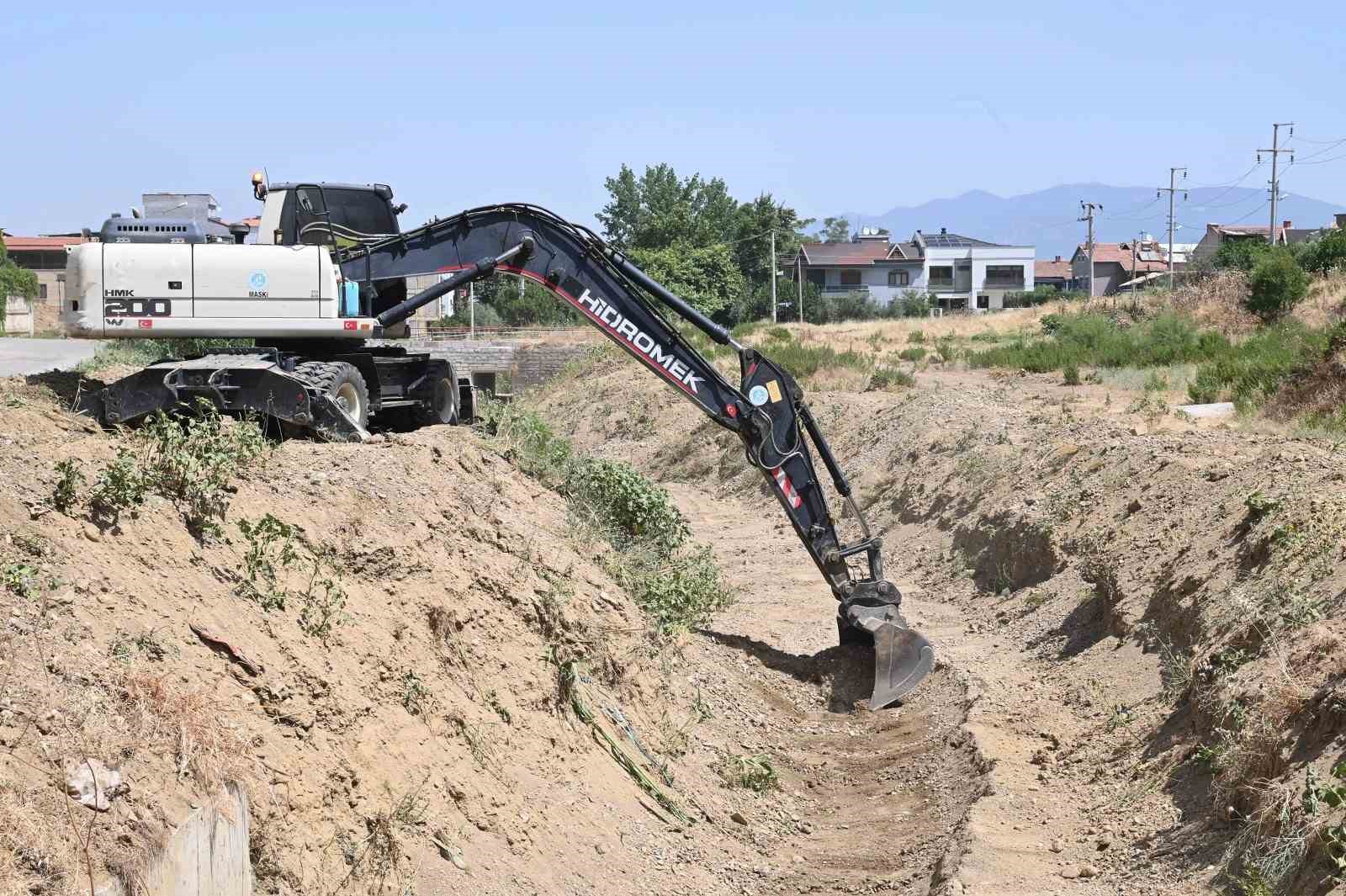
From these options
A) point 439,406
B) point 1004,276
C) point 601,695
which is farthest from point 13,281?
point 1004,276

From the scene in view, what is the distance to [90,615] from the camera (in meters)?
6.65

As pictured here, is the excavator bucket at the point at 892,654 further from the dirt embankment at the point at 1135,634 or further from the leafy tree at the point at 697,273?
the leafy tree at the point at 697,273

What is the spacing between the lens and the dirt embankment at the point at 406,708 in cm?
608

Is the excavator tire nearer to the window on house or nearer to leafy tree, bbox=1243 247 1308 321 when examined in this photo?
leafy tree, bbox=1243 247 1308 321

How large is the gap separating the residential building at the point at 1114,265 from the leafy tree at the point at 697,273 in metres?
36.2

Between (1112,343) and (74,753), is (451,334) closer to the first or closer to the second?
(1112,343)

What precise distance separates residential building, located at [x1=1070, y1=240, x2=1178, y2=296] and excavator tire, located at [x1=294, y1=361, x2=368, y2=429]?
9286 cm

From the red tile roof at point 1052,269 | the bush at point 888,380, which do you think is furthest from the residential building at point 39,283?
the red tile roof at point 1052,269

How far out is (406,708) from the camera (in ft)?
26.4

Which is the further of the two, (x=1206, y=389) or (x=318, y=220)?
(x=1206, y=389)

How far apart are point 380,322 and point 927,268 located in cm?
8527

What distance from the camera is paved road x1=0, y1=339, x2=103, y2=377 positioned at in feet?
94.6

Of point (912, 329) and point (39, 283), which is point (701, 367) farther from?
point (39, 283)

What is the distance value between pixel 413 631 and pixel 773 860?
3.07 metres
